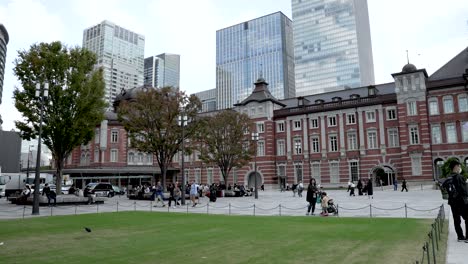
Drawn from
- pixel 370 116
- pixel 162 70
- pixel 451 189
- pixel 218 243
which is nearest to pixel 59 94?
pixel 218 243

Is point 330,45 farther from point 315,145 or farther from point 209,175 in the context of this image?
point 209,175

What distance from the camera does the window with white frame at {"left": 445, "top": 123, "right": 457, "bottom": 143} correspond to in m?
41.6

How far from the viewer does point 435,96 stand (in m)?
42.8

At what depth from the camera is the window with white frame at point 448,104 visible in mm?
41969

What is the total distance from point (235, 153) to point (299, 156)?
15991mm

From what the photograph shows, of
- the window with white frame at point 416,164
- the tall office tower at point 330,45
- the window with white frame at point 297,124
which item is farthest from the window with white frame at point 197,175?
the tall office tower at point 330,45

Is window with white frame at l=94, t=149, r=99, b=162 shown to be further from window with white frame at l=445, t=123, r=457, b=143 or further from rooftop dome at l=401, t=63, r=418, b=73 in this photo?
window with white frame at l=445, t=123, r=457, b=143

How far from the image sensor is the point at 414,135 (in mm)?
43500

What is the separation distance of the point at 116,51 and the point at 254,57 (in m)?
60.5

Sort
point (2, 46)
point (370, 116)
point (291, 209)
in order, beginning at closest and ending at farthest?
1. point (291, 209)
2. point (370, 116)
3. point (2, 46)

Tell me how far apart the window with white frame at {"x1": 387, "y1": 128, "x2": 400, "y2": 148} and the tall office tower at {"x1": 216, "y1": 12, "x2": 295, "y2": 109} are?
84874 mm

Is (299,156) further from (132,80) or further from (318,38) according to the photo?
(132,80)

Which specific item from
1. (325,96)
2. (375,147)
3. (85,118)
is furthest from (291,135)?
(85,118)

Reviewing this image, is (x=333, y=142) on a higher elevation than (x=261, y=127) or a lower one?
lower
